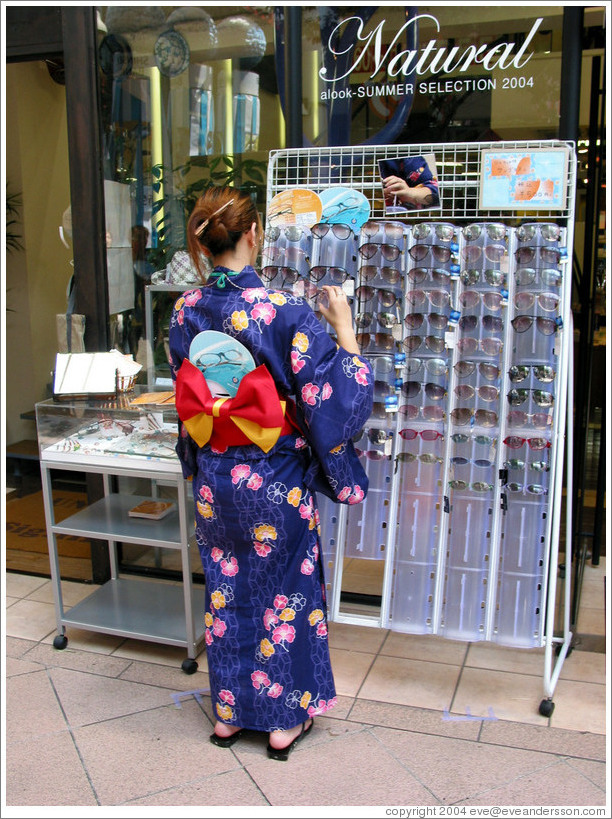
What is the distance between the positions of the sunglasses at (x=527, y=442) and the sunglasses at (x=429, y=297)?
51cm

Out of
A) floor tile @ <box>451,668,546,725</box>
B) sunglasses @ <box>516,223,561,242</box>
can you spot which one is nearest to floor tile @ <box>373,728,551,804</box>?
floor tile @ <box>451,668,546,725</box>

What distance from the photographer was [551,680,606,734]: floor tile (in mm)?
2602

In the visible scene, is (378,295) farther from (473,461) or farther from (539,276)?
(473,461)

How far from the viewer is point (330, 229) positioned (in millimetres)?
2768

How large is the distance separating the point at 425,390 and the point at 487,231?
576mm

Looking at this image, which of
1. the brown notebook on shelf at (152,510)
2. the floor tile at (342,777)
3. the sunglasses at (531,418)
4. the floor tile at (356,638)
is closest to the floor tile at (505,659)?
the floor tile at (356,638)

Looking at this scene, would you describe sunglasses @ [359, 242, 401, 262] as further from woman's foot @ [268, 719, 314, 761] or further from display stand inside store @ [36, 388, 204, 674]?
woman's foot @ [268, 719, 314, 761]

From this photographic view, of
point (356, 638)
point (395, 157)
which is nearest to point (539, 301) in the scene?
point (395, 157)

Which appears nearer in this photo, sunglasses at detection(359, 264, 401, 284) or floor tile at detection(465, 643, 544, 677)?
sunglasses at detection(359, 264, 401, 284)

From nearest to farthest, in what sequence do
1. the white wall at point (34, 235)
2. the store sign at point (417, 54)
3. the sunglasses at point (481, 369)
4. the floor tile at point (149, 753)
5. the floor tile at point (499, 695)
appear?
the floor tile at point (149, 753) → the sunglasses at point (481, 369) → the floor tile at point (499, 695) → the store sign at point (417, 54) → the white wall at point (34, 235)

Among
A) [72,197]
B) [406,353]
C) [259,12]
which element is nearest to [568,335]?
[406,353]

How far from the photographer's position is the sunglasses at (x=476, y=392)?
8.46ft

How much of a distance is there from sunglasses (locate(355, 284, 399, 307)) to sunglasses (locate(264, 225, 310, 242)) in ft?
1.10

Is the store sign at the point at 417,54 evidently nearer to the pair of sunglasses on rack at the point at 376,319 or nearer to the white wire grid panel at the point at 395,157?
the white wire grid panel at the point at 395,157
